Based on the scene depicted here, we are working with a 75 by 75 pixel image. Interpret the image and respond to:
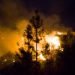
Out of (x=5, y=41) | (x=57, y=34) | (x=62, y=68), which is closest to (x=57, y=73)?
(x=62, y=68)

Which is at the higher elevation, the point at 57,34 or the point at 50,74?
the point at 57,34

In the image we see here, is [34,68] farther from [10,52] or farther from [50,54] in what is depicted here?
[10,52]

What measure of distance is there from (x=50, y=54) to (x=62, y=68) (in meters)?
13.7

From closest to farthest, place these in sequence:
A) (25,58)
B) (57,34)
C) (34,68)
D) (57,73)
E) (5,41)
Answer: (57,73) → (34,68) → (25,58) → (57,34) → (5,41)

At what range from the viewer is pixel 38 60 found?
4044cm

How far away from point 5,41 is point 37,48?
2742 centimetres

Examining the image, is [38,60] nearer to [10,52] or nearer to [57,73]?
[57,73]

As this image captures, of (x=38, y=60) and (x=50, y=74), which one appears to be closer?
(x=50, y=74)

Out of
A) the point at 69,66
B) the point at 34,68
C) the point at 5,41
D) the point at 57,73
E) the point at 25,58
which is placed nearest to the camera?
the point at 69,66

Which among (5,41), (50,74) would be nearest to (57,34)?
(5,41)

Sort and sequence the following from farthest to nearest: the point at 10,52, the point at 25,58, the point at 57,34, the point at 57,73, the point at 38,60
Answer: the point at 10,52
the point at 57,34
the point at 38,60
the point at 25,58
the point at 57,73

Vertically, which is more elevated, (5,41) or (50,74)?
(5,41)

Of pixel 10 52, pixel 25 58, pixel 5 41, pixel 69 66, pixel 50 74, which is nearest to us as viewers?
pixel 69 66

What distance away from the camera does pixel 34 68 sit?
114 feet
